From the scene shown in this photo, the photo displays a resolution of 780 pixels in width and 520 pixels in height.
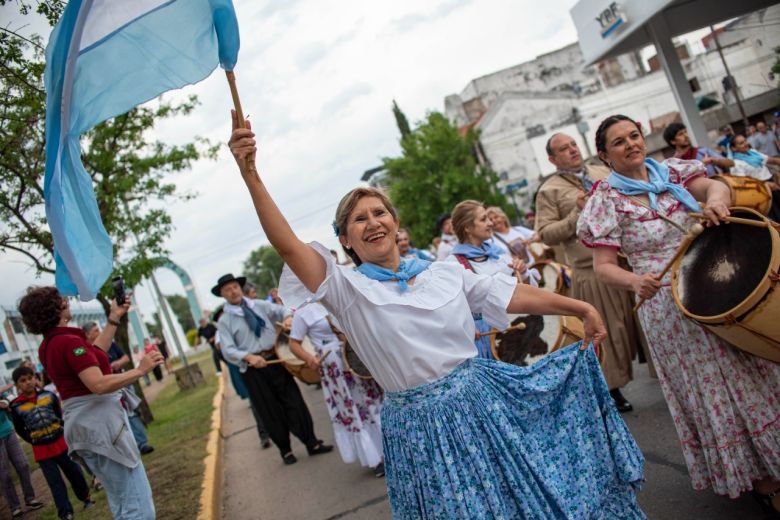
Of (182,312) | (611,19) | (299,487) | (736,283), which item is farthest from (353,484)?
(182,312)

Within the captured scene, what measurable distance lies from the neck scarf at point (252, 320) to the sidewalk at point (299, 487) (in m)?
1.69

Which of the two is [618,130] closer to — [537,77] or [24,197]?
[24,197]

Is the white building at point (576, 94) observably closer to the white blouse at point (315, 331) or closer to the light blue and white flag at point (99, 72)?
the white blouse at point (315, 331)

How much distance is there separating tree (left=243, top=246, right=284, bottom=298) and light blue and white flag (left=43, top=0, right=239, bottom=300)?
115 meters

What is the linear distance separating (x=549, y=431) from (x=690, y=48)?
50.5m

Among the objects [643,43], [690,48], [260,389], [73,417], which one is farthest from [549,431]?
[690,48]

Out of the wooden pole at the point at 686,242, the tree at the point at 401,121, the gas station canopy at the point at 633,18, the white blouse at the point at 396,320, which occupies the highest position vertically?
the tree at the point at 401,121

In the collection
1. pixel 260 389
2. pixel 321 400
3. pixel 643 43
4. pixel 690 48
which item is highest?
pixel 690 48

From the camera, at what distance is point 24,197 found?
10.7 metres

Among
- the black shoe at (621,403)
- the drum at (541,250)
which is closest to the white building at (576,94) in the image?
the drum at (541,250)

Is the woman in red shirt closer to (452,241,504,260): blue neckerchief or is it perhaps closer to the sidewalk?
the sidewalk

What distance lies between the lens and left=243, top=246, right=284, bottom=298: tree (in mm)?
122375

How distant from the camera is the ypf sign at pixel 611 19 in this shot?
1407cm

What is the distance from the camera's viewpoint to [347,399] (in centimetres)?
676
